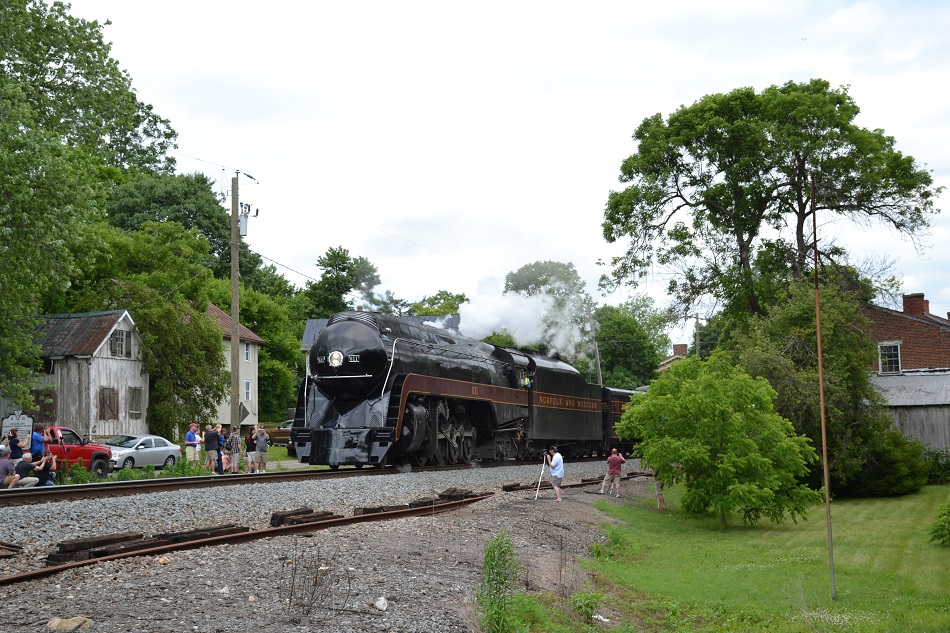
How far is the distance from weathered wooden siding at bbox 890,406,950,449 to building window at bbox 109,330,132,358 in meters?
31.1

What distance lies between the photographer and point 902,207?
32375 millimetres

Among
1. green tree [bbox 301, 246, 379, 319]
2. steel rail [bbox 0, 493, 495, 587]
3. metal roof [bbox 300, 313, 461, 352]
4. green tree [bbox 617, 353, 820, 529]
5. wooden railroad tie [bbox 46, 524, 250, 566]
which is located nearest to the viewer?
steel rail [bbox 0, 493, 495, 587]

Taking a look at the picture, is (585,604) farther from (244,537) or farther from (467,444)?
(467,444)

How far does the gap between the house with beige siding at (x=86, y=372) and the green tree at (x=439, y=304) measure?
49117 mm

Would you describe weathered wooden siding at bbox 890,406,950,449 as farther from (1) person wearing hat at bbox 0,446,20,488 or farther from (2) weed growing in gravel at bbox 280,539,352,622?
(1) person wearing hat at bbox 0,446,20,488

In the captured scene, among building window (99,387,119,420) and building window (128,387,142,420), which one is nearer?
building window (99,387,119,420)

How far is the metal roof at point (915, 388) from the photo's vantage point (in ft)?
104

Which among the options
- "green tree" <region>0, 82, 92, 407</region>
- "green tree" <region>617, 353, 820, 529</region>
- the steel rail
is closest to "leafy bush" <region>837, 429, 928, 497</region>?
"green tree" <region>617, 353, 820, 529</region>

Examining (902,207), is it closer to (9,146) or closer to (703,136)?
(703,136)

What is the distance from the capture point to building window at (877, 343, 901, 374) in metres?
37.4

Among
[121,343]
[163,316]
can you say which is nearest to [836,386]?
[163,316]

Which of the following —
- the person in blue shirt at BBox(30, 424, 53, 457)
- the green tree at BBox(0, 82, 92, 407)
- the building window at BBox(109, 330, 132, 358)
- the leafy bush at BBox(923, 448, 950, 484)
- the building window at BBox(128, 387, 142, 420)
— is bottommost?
the leafy bush at BBox(923, 448, 950, 484)

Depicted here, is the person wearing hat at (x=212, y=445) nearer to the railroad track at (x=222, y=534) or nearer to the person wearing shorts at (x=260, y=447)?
the person wearing shorts at (x=260, y=447)

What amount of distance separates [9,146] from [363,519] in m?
17.1
